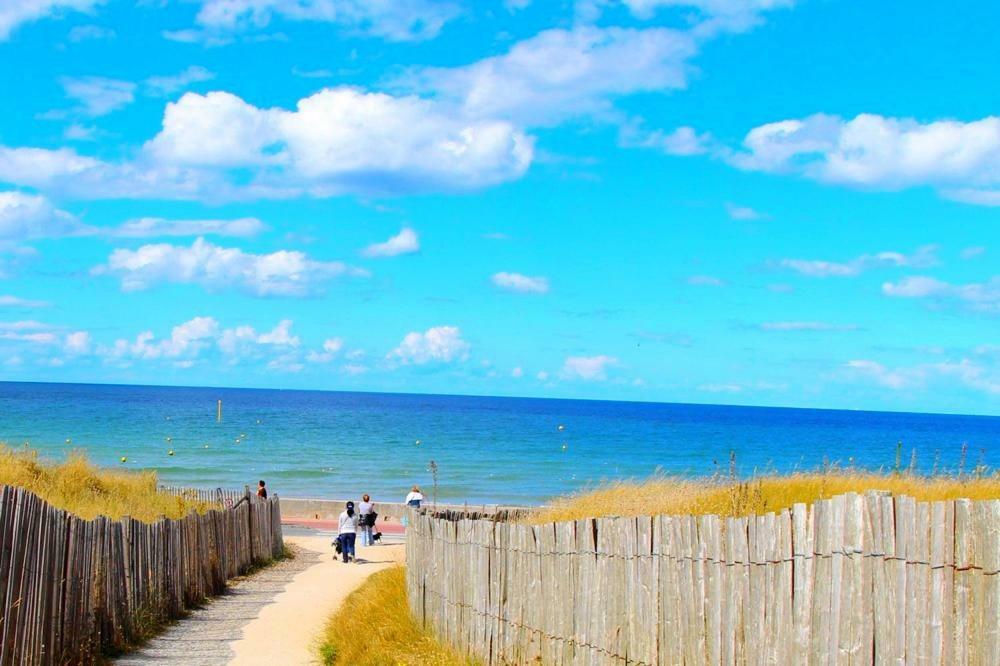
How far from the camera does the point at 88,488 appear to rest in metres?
19.3

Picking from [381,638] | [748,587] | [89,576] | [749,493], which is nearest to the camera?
[748,587]

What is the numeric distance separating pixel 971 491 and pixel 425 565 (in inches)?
270

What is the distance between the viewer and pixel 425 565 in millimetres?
10906

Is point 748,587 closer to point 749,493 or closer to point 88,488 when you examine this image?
point 749,493

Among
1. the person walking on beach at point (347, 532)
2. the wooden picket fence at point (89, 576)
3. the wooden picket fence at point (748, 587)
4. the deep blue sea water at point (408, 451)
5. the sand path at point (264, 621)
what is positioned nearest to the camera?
the wooden picket fence at point (748, 587)

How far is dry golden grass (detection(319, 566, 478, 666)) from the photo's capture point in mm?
9688

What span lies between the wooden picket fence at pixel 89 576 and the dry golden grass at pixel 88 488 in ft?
7.48

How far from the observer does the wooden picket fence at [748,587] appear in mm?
4684

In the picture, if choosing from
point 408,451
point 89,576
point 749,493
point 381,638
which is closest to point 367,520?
point 749,493

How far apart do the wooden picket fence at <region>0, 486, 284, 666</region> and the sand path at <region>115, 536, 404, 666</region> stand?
0.34m

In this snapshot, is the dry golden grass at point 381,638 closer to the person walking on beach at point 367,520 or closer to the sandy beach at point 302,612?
the sandy beach at point 302,612

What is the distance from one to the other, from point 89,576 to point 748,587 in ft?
21.7

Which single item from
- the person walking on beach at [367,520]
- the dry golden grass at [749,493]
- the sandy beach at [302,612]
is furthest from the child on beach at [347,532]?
the dry golden grass at [749,493]

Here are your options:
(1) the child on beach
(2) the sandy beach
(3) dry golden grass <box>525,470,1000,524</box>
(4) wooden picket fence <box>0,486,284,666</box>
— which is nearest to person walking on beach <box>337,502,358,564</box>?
(1) the child on beach
